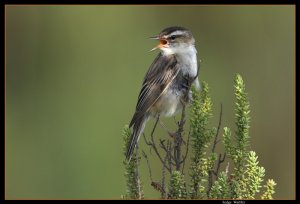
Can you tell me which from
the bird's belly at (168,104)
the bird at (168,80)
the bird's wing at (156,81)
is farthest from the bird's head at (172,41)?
the bird's belly at (168,104)

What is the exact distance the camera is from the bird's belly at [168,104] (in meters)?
7.37

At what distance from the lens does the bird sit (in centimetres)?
736

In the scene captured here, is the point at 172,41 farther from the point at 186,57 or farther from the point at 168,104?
the point at 168,104

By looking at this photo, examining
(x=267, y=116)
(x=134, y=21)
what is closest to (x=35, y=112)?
(x=134, y=21)

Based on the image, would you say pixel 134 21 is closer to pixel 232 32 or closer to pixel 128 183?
pixel 232 32

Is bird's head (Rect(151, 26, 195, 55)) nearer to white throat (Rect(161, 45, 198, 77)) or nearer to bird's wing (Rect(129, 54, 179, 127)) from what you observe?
white throat (Rect(161, 45, 198, 77))

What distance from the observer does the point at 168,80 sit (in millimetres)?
7391

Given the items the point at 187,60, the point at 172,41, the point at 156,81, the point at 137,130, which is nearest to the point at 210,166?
the point at 137,130

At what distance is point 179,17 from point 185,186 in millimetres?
6699

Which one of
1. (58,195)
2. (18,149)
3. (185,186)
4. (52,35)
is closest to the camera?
(185,186)

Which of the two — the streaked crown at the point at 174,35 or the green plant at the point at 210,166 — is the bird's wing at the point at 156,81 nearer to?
the streaked crown at the point at 174,35

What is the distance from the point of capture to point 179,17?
37.1 feet

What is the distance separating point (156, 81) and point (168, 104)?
300mm

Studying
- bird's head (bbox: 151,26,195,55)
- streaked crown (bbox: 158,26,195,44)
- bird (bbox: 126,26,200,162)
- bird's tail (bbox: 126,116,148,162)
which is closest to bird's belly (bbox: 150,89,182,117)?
bird (bbox: 126,26,200,162)
